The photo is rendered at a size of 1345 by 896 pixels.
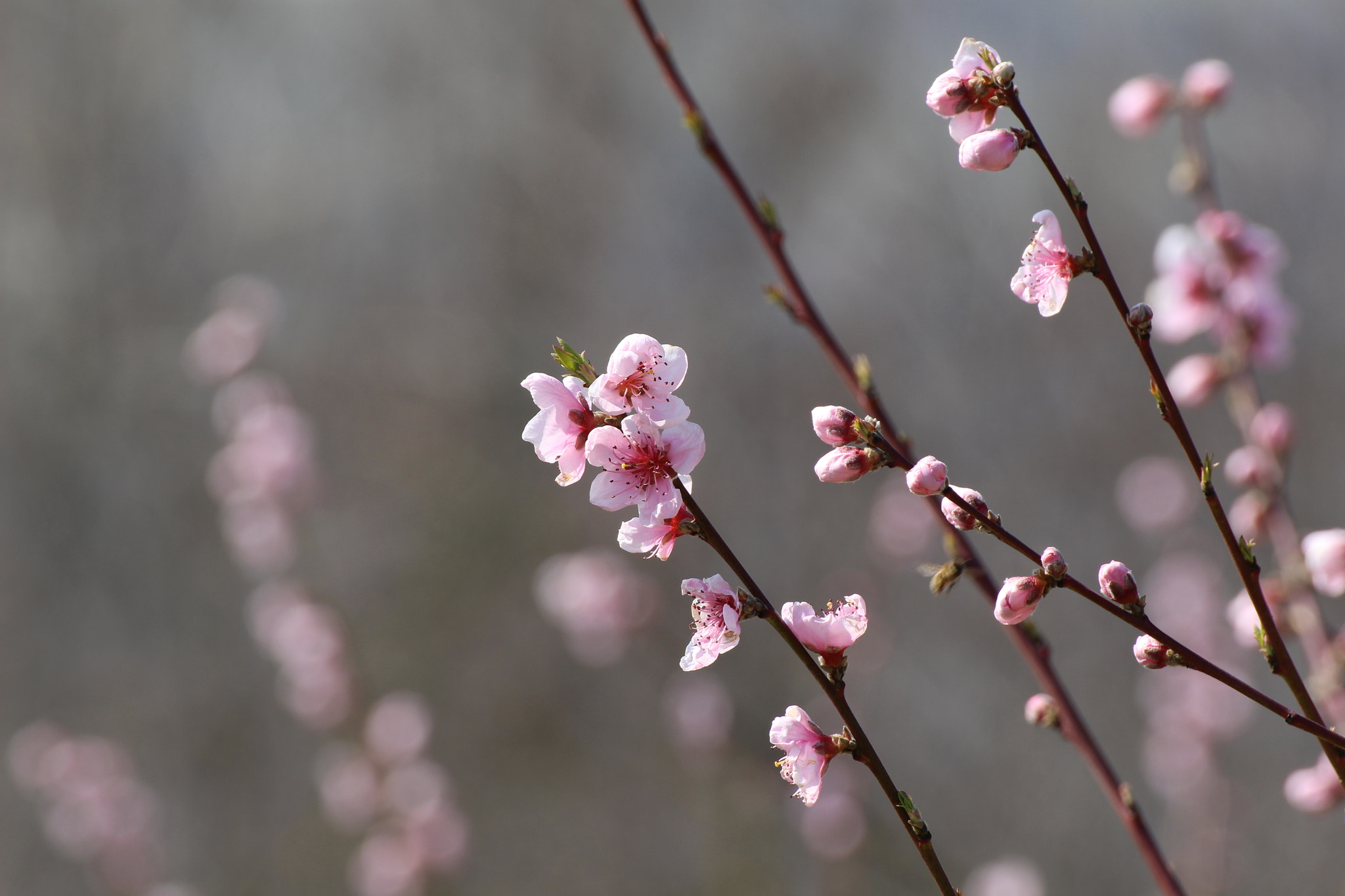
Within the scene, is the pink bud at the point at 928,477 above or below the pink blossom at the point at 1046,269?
below

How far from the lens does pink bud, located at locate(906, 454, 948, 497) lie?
3.27 feet

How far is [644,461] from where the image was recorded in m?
1.10

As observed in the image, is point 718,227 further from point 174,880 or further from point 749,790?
point 174,880

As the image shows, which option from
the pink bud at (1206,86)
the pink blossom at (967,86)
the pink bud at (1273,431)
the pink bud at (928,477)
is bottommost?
the pink bud at (1273,431)

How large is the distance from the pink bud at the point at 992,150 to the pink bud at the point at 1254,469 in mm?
1005

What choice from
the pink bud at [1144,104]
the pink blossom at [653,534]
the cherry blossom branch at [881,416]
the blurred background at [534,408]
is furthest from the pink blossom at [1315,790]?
the blurred background at [534,408]

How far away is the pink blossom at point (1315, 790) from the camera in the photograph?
4.75ft

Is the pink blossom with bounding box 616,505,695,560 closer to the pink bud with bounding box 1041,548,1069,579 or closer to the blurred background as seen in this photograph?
the pink bud with bounding box 1041,548,1069,579

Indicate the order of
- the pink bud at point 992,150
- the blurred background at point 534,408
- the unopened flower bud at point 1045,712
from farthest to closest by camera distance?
the blurred background at point 534,408 < the unopened flower bud at point 1045,712 < the pink bud at point 992,150

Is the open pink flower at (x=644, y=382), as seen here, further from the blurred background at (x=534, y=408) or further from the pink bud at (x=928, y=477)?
the blurred background at (x=534, y=408)

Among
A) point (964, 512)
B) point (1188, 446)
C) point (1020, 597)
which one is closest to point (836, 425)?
point (964, 512)

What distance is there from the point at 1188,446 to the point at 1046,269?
0.31m

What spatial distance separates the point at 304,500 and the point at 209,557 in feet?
20.2

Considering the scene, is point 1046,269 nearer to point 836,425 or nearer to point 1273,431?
point 836,425
